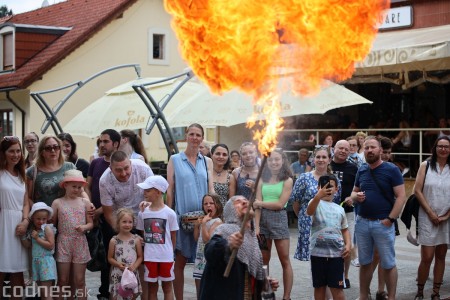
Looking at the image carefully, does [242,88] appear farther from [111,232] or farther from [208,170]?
[111,232]

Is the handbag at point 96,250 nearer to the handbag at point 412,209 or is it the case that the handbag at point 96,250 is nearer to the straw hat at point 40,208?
the straw hat at point 40,208

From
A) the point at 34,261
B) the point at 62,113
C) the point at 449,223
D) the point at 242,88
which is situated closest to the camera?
the point at 242,88

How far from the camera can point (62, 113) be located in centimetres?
2698

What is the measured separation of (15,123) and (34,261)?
20.5 m

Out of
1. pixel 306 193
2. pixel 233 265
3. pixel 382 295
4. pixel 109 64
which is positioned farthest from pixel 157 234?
pixel 109 64

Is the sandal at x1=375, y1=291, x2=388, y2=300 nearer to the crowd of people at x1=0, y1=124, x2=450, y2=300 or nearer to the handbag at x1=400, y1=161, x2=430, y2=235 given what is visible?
the crowd of people at x1=0, y1=124, x2=450, y2=300

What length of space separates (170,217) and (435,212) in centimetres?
319

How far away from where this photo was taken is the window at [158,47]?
2916 cm

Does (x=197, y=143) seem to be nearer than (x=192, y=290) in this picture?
Yes

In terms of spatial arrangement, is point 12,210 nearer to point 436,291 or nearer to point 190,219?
point 190,219

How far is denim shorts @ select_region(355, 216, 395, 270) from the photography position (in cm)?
838

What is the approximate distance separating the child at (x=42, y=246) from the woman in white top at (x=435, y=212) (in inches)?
158

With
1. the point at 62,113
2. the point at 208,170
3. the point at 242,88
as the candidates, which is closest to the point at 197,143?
the point at 208,170

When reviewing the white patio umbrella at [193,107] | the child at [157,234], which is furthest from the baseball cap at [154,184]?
the white patio umbrella at [193,107]
